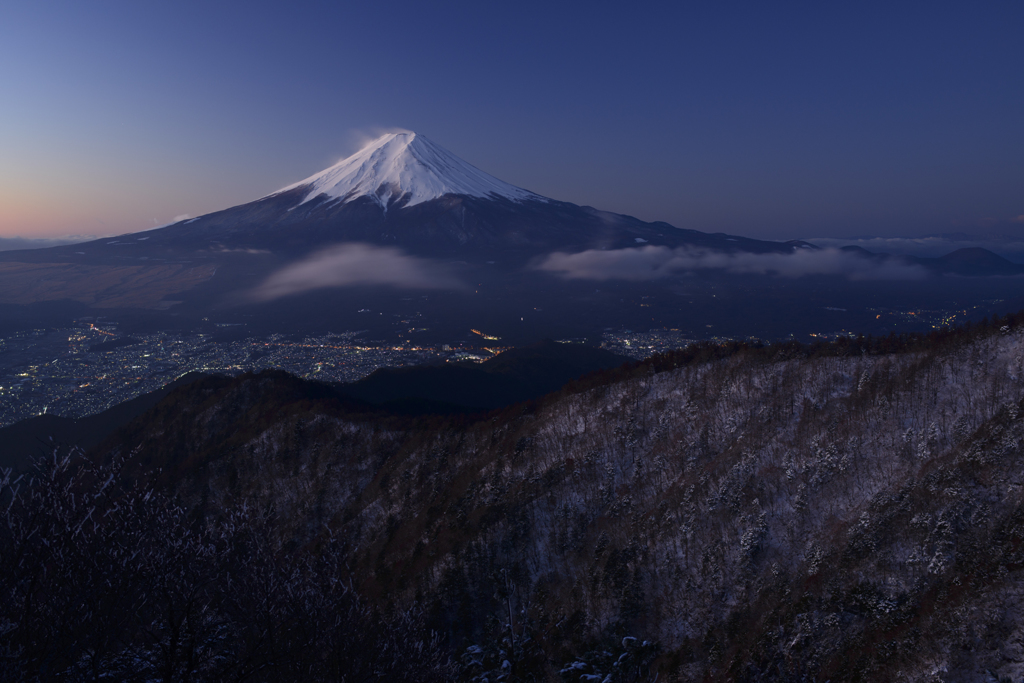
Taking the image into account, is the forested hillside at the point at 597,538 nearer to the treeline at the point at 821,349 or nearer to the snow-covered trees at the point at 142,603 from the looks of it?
the snow-covered trees at the point at 142,603

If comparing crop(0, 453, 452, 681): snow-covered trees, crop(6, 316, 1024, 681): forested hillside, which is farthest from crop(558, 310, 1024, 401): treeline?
crop(0, 453, 452, 681): snow-covered trees

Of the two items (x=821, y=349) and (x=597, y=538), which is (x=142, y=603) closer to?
(x=597, y=538)

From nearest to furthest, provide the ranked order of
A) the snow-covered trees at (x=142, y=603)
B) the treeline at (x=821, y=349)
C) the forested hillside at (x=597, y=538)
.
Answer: the snow-covered trees at (x=142, y=603) < the forested hillside at (x=597, y=538) < the treeline at (x=821, y=349)

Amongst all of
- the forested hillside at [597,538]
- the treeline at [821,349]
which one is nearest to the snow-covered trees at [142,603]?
the forested hillside at [597,538]

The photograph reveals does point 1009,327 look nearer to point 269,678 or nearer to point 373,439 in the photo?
point 269,678

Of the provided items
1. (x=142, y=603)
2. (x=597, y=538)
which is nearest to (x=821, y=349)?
(x=597, y=538)

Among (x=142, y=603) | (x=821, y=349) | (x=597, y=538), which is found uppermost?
(x=821, y=349)

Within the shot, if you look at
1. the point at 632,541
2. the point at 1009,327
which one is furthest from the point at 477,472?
the point at 1009,327

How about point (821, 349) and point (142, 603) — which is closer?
point (142, 603)
